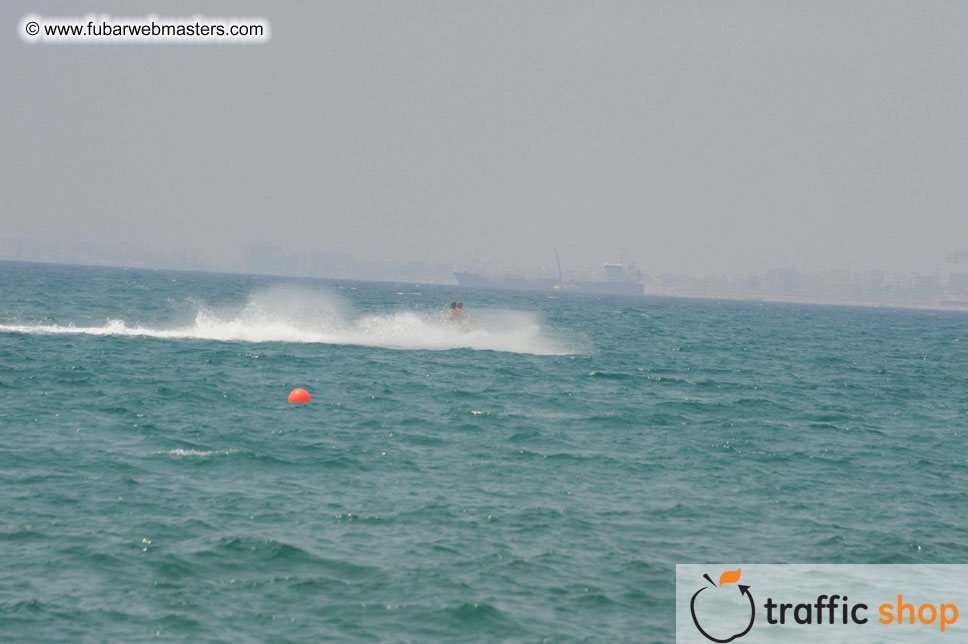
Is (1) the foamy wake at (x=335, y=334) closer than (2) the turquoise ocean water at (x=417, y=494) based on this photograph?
No

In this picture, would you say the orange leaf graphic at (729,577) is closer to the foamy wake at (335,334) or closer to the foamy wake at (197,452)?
the foamy wake at (197,452)

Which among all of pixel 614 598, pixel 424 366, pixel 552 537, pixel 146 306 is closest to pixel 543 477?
pixel 552 537

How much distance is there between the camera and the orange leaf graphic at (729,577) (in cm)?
1351

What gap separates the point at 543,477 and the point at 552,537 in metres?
4.05

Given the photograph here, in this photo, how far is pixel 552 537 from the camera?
49.1 feet

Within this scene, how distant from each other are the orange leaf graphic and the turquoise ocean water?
22.9 inches

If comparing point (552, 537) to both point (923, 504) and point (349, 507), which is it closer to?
point (349, 507)

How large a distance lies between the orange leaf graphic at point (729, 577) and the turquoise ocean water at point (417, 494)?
58cm

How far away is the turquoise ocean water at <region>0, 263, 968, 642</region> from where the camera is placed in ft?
39.1

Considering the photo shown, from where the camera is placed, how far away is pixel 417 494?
1712 centimetres

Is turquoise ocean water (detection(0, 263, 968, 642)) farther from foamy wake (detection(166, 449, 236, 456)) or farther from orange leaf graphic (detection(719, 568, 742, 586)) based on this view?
orange leaf graphic (detection(719, 568, 742, 586))

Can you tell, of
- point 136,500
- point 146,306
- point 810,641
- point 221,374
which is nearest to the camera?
point 810,641

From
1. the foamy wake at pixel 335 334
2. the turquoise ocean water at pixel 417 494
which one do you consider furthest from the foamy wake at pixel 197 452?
the foamy wake at pixel 335 334

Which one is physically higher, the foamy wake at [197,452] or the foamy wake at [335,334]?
the foamy wake at [335,334]
